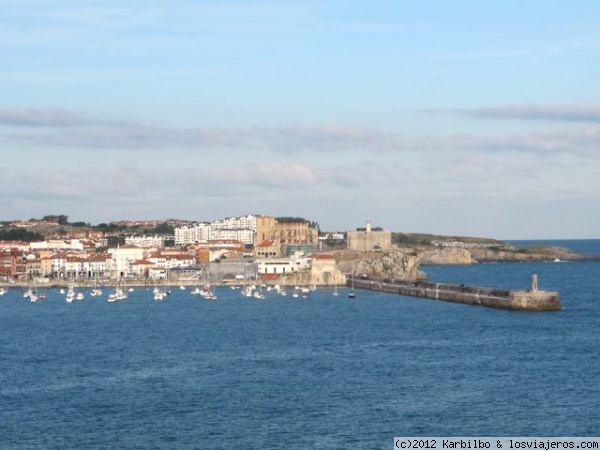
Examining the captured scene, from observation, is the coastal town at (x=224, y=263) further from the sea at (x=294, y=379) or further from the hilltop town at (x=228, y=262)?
the sea at (x=294, y=379)

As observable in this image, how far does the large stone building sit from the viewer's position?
162 metres

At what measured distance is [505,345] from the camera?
182 ft

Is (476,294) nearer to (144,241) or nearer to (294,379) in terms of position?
(294,379)

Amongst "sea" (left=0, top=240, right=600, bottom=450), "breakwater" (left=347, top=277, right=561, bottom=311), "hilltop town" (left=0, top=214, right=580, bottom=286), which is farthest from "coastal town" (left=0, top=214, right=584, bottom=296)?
"sea" (left=0, top=240, right=600, bottom=450)

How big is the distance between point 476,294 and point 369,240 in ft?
246

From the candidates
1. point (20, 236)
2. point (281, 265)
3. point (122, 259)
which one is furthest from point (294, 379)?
point (20, 236)

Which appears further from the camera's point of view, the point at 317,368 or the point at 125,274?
the point at 125,274

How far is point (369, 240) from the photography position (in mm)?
162625

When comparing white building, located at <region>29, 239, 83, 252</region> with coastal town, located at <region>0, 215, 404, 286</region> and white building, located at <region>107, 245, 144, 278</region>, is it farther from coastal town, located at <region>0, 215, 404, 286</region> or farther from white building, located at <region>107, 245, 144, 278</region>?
white building, located at <region>107, 245, 144, 278</region>

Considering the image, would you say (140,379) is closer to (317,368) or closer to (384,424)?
(317,368)

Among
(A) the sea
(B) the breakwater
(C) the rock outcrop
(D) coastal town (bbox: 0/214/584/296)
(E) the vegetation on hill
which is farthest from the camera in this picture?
(E) the vegetation on hill

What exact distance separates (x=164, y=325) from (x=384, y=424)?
37.7 m

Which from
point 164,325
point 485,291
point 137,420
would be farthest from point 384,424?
point 485,291

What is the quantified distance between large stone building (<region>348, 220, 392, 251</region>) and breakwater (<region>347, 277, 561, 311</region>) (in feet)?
141
